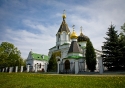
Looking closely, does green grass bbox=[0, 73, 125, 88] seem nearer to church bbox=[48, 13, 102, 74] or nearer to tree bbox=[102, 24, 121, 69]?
tree bbox=[102, 24, 121, 69]

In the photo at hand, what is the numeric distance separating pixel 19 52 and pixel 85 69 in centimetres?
2929

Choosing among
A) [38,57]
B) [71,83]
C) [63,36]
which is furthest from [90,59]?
[38,57]

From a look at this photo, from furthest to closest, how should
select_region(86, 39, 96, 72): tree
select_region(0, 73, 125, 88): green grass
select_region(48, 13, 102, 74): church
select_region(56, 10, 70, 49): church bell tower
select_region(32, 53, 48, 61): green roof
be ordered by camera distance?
select_region(32, 53, 48, 61): green roof
select_region(56, 10, 70, 49): church bell tower
select_region(48, 13, 102, 74): church
select_region(86, 39, 96, 72): tree
select_region(0, 73, 125, 88): green grass

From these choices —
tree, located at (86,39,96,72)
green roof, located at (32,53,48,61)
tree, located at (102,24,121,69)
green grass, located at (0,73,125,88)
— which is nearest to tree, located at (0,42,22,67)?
green roof, located at (32,53,48,61)

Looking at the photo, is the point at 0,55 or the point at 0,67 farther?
the point at 0,67

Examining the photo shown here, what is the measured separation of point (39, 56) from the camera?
4800cm

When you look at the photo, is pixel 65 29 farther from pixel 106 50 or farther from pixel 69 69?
pixel 106 50

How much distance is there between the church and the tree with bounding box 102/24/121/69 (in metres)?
3.78

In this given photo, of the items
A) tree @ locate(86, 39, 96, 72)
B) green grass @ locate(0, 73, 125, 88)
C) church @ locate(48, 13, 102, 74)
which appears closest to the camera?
green grass @ locate(0, 73, 125, 88)

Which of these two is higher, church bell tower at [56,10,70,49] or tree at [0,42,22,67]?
church bell tower at [56,10,70,49]

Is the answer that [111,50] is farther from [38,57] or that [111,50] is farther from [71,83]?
[38,57]

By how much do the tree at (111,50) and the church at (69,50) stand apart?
3.78 meters

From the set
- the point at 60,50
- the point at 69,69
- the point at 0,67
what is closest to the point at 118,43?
the point at 69,69

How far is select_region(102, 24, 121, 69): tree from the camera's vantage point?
16.6 m
